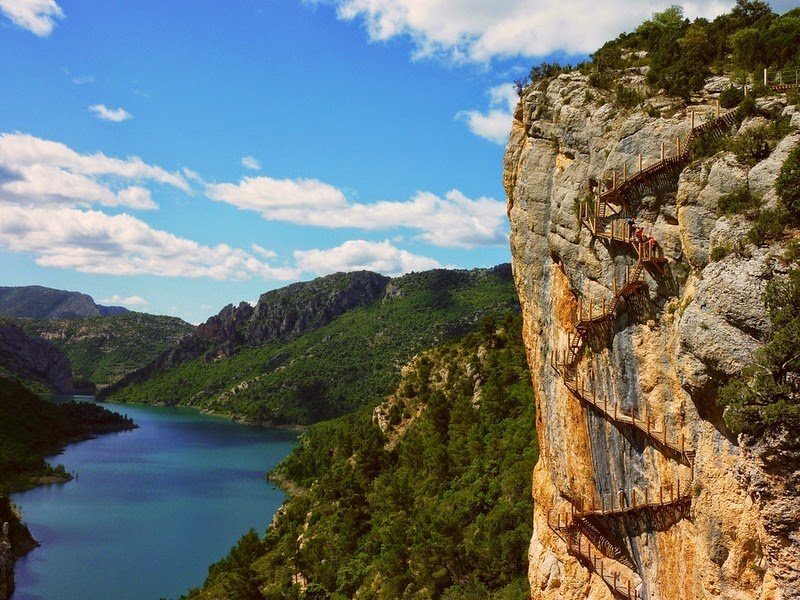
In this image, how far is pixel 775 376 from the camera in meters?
10.6

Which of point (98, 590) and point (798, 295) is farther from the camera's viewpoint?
point (98, 590)

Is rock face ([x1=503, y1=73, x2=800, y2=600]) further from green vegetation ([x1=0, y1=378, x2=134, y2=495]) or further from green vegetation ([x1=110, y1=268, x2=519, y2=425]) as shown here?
green vegetation ([x1=110, y1=268, x2=519, y2=425])

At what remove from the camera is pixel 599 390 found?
1700 cm

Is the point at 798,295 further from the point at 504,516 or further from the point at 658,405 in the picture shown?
the point at 504,516

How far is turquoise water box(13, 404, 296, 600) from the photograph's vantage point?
5600 cm

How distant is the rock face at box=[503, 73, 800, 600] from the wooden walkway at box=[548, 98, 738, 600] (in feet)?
0.24

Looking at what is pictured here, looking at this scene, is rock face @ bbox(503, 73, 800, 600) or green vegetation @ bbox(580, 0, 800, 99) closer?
rock face @ bbox(503, 73, 800, 600)

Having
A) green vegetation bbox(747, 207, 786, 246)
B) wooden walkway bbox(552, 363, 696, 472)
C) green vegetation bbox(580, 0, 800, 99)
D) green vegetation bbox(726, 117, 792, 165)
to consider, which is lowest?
wooden walkway bbox(552, 363, 696, 472)

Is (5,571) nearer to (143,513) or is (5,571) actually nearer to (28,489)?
(143,513)

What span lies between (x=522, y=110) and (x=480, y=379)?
31.4 m

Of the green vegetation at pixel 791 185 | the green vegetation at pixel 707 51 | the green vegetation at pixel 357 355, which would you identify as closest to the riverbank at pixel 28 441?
the green vegetation at pixel 357 355

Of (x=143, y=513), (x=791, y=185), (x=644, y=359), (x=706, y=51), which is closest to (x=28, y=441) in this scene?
(x=143, y=513)

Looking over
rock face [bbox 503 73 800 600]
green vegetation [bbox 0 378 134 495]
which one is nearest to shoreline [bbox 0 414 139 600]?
green vegetation [bbox 0 378 134 495]

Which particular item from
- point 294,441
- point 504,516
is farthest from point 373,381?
point 504,516
